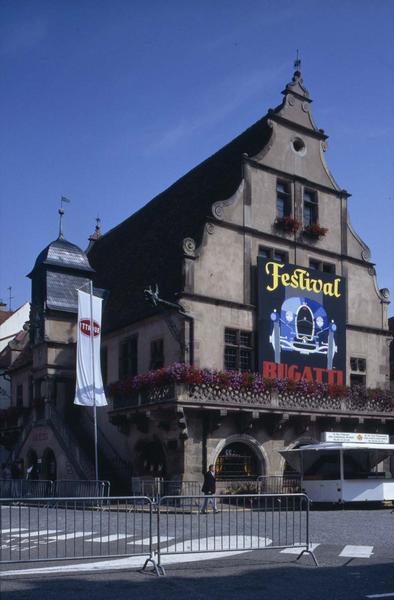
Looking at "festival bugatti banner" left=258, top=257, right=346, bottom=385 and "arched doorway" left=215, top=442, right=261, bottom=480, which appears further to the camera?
"festival bugatti banner" left=258, top=257, right=346, bottom=385

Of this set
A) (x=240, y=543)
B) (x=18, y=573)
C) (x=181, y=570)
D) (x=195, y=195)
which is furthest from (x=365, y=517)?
(x=195, y=195)

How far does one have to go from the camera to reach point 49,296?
35375 millimetres

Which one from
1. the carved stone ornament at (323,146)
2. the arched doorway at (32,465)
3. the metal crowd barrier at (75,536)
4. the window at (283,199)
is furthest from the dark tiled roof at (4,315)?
the metal crowd barrier at (75,536)

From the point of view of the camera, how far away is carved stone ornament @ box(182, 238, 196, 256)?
2781cm

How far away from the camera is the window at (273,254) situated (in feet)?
99.6

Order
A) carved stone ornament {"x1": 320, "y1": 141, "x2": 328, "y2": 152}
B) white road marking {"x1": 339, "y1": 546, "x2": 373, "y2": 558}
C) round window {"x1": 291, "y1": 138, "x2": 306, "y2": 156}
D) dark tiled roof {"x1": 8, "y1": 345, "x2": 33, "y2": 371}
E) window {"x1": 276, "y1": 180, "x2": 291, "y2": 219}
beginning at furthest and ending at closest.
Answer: dark tiled roof {"x1": 8, "y1": 345, "x2": 33, "y2": 371} → carved stone ornament {"x1": 320, "y1": 141, "x2": 328, "y2": 152} → round window {"x1": 291, "y1": 138, "x2": 306, "y2": 156} → window {"x1": 276, "y1": 180, "x2": 291, "y2": 219} → white road marking {"x1": 339, "y1": 546, "x2": 373, "y2": 558}

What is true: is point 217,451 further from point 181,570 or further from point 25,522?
point 181,570

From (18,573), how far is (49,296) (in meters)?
25.5

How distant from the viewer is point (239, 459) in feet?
92.2

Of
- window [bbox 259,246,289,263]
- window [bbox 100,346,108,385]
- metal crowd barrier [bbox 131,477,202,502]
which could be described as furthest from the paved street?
window [bbox 100,346,108,385]

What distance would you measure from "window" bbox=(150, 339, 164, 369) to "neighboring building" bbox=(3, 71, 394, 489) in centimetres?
7

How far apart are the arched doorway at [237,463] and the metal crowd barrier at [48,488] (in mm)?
3954

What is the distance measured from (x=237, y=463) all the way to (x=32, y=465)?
10.8 metres

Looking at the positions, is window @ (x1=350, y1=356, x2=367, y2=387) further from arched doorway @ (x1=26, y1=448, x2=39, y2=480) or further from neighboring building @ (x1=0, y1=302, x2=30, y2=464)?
neighboring building @ (x1=0, y1=302, x2=30, y2=464)
